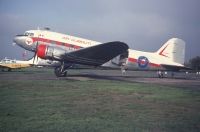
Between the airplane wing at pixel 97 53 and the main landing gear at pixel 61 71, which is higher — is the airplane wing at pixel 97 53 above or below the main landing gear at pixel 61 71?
above

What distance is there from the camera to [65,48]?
810 inches

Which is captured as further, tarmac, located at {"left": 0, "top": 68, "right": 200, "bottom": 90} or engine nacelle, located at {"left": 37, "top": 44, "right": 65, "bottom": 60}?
engine nacelle, located at {"left": 37, "top": 44, "right": 65, "bottom": 60}

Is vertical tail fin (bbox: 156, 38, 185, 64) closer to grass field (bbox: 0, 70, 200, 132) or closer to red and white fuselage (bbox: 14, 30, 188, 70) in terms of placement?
red and white fuselage (bbox: 14, 30, 188, 70)

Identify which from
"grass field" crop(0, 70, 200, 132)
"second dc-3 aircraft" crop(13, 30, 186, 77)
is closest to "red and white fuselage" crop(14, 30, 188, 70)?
"second dc-3 aircraft" crop(13, 30, 186, 77)

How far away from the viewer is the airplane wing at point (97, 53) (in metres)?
17.7

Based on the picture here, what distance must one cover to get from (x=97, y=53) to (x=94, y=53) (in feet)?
0.73

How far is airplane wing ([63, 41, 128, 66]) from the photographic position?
17653 millimetres

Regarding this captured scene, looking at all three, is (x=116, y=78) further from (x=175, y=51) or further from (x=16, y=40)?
(x=16, y=40)

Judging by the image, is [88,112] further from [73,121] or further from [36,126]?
[36,126]

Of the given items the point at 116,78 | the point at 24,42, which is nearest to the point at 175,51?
the point at 116,78

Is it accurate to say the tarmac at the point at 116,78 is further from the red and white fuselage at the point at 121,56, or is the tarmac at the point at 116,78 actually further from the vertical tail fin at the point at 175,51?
the vertical tail fin at the point at 175,51

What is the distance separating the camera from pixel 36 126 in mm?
4902

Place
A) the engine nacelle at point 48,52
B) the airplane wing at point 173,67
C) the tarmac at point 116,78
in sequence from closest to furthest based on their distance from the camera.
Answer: the tarmac at point 116,78 → the engine nacelle at point 48,52 → the airplane wing at point 173,67

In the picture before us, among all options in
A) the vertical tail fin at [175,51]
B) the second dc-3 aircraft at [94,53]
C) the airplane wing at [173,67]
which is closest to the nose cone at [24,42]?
the second dc-3 aircraft at [94,53]
